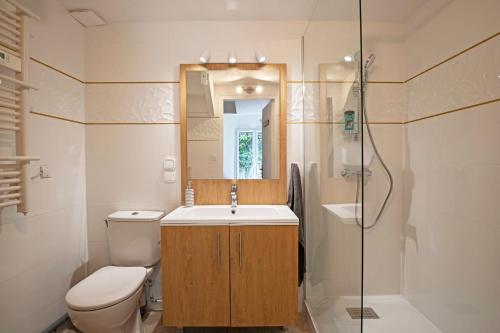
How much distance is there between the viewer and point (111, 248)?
1702 millimetres

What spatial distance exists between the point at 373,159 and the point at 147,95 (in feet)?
6.04

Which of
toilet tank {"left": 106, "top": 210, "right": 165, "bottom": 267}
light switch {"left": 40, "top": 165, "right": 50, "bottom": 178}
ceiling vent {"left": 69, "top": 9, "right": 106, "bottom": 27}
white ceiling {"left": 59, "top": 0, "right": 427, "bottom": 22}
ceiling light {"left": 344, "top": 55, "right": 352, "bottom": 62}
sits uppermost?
white ceiling {"left": 59, "top": 0, "right": 427, "bottom": 22}

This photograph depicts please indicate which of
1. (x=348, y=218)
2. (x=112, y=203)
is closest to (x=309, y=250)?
(x=348, y=218)

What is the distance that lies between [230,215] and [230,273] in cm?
40

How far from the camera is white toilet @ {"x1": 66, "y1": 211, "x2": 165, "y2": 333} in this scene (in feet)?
4.06

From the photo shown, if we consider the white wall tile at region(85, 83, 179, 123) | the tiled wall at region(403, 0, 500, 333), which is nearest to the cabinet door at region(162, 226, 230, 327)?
the white wall tile at region(85, 83, 179, 123)

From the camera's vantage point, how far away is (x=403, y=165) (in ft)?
5.97

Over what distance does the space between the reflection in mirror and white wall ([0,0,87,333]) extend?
0.85 metres

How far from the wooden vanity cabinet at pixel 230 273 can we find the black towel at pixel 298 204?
31 centimetres

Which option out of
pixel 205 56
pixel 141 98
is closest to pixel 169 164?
pixel 141 98

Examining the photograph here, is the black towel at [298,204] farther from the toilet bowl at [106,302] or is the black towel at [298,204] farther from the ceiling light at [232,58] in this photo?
the toilet bowl at [106,302]

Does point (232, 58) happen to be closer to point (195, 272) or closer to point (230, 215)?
point (230, 215)

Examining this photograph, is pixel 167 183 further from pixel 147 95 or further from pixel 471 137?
pixel 471 137

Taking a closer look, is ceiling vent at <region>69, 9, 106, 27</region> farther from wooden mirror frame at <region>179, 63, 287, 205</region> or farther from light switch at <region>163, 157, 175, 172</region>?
light switch at <region>163, 157, 175, 172</region>
